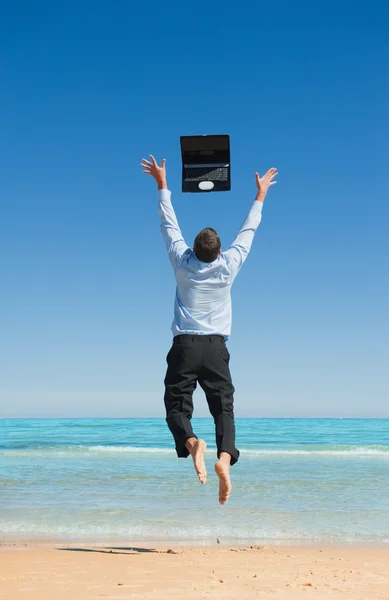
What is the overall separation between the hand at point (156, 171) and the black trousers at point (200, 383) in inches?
49.5

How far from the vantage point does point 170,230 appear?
4531mm

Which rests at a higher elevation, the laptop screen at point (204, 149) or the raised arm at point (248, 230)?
the laptop screen at point (204, 149)

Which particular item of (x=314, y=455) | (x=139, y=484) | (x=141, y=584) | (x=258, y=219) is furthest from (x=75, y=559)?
(x=314, y=455)

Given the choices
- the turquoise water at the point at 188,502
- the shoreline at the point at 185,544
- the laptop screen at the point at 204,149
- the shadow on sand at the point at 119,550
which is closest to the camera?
the laptop screen at the point at 204,149

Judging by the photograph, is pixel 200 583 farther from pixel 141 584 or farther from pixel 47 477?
pixel 47 477

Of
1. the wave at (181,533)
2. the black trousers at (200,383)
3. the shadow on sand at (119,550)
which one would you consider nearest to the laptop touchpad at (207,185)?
the black trousers at (200,383)

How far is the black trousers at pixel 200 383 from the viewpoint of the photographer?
14.0ft

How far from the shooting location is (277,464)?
50.9 feet

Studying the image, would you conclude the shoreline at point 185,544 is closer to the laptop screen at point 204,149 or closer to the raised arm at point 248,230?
the raised arm at point 248,230

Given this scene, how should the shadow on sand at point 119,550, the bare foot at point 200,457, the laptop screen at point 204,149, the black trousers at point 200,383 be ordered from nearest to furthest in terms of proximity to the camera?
the bare foot at point 200,457
the black trousers at point 200,383
the laptop screen at point 204,149
the shadow on sand at point 119,550

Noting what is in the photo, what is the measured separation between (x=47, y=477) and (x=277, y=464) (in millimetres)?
6136

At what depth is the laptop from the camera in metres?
4.60

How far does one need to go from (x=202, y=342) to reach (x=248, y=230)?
0.99 m

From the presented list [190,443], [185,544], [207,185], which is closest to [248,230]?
[207,185]
